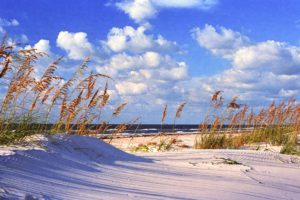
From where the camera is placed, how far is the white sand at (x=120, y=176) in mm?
2750

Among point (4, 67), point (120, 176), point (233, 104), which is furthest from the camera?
point (233, 104)

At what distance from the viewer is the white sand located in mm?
2750

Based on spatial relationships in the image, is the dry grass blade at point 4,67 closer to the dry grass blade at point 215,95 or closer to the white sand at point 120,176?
the white sand at point 120,176

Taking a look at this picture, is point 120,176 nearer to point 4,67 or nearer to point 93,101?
point 4,67

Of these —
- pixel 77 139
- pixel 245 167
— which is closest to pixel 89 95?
pixel 77 139

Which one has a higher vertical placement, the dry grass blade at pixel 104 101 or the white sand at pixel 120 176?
the dry grass blade at pixel 104 101

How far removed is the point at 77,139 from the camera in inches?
180

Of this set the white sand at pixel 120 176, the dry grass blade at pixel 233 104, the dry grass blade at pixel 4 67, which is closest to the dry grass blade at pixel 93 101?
the white sand at pixel 120 176

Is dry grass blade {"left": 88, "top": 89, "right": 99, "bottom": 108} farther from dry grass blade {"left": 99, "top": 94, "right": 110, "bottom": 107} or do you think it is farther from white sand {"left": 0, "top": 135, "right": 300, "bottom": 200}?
white sand {"left": 0, "top": 135, "right": 300, "bottom": 200}

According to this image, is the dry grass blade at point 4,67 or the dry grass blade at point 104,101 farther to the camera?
the dry grass blade at point 104,101

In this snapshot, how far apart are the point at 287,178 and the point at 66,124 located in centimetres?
279

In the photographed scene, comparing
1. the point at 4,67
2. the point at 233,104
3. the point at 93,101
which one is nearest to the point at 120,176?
the point at 4,67

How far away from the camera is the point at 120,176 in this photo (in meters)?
3.51

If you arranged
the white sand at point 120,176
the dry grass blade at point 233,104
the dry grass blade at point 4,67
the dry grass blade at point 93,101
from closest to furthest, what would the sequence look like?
1. the white sand at point 120,176
2. the dry grass blade at point 4,67
3. the dry grass blade at point 93,101
4. the dry grass blade at point 233,104
